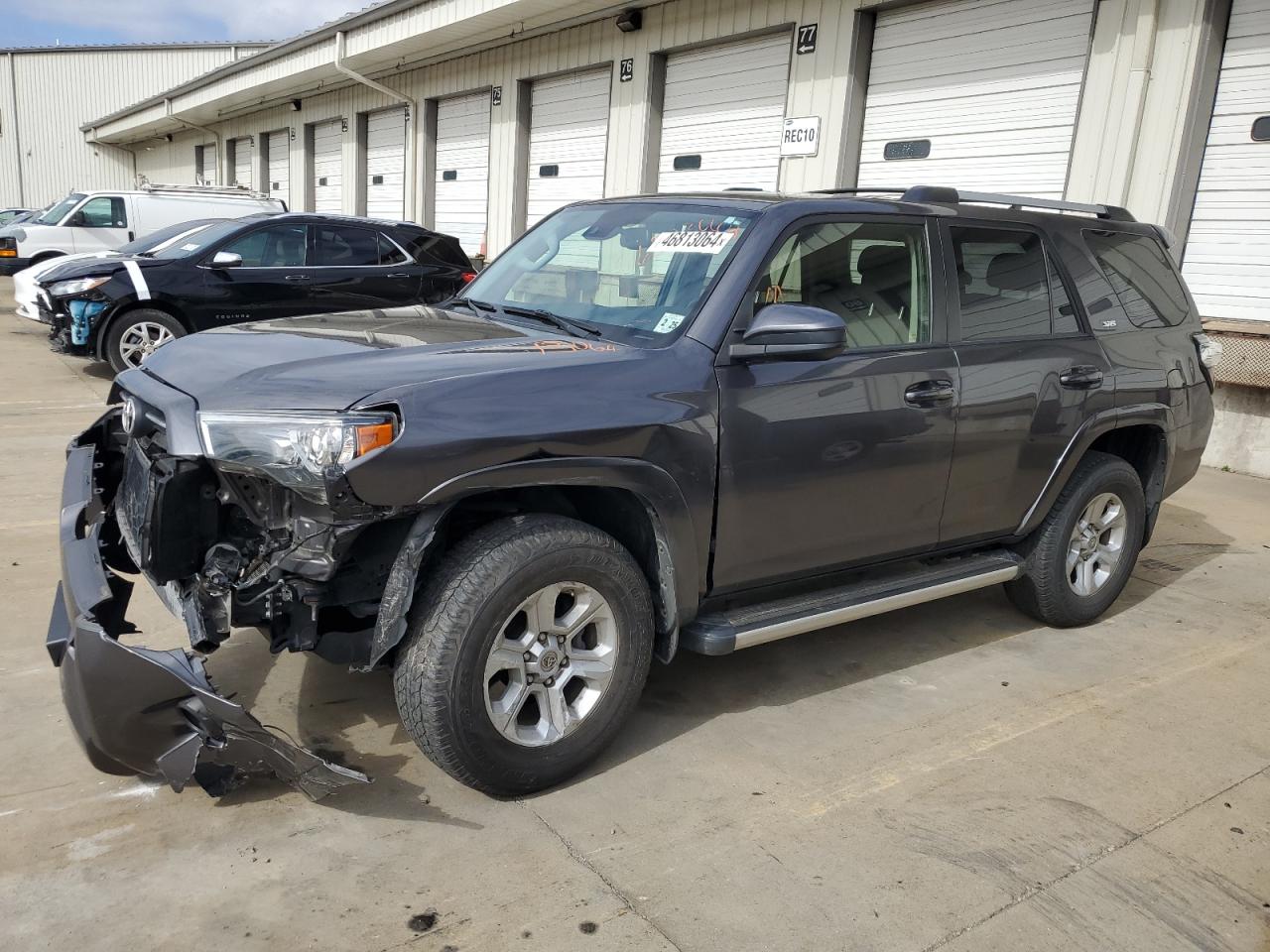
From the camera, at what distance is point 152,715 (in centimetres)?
261

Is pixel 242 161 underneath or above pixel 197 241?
above

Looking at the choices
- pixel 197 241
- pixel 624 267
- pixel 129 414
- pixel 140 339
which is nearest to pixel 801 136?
pixel 197 241

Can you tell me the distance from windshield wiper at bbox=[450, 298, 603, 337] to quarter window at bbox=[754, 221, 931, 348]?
0.62 meters

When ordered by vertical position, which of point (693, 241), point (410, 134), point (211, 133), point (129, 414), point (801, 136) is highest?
point (211, 133)

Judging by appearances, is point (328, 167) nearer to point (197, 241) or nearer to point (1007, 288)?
point (197, 241)

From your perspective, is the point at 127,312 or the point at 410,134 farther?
the point at 410,134

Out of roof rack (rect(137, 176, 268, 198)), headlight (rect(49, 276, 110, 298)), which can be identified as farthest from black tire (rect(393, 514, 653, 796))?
roof rack (rect(137, 176, 268, 198))

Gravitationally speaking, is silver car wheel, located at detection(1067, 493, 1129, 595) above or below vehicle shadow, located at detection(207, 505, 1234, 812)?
above

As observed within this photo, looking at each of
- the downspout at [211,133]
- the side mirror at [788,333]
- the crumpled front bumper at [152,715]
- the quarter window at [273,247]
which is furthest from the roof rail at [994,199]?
the downspout at [211,133]

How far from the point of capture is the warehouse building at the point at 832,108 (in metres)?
8.02

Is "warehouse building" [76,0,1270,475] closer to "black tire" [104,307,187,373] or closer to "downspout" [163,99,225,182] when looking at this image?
"black tire" [104,307,187,373]

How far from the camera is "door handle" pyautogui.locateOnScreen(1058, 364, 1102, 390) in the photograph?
4336 mm

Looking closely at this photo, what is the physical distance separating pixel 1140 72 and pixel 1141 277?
428 centimetres

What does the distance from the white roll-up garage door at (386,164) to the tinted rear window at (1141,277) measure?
52.1 ft
